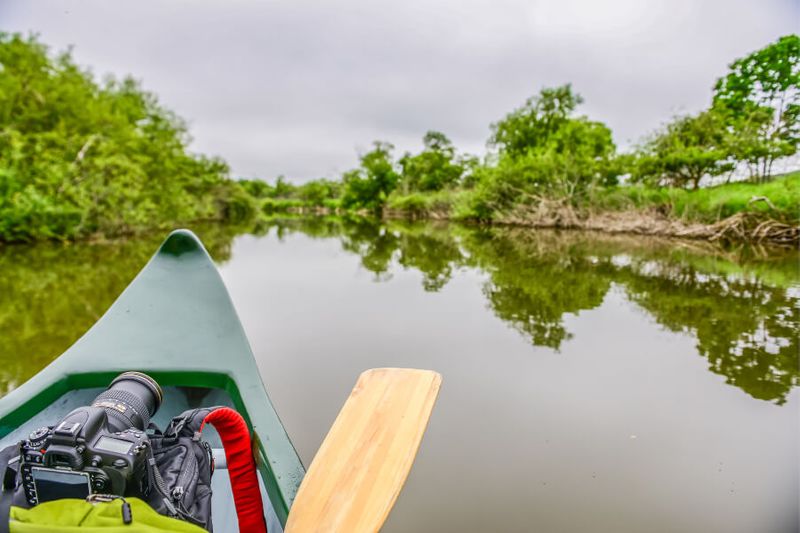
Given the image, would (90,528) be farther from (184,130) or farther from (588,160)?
(184,130)

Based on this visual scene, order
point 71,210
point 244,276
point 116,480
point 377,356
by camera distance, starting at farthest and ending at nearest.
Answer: point 71,210, point 244,276, point 377,356, point 116,480

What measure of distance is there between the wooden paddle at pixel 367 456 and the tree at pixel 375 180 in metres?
29.2

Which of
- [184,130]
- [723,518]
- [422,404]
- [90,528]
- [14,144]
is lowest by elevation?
[723,518]

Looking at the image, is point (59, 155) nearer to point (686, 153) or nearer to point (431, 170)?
point (686, 153)

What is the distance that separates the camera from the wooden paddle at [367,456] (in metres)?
1.00

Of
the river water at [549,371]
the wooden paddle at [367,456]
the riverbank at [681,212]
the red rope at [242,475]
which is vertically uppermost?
the riverbank at [681,212]

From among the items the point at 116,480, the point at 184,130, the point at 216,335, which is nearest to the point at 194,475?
the point at 116,480

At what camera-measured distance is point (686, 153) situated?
1141 centimetres

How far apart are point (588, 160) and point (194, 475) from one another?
1564 centimetres

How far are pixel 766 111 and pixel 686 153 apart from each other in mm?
2172

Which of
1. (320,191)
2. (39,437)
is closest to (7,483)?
(39,437)

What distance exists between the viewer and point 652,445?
181 cm

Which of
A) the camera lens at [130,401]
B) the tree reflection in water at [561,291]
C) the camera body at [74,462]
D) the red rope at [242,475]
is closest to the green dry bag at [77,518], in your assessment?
the camera body at [74,462]

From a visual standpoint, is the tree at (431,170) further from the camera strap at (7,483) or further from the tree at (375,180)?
the camera strap at (7,483)
